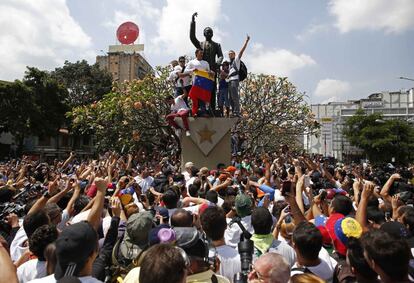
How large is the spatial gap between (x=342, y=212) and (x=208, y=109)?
7830 millimetres

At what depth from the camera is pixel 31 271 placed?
9.61ft

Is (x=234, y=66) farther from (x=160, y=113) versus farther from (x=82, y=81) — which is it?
(x=82, y=81)

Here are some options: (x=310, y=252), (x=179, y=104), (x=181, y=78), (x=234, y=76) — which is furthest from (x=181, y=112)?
(x=310, y=252)

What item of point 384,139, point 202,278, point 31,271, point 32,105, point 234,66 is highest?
point 32,105

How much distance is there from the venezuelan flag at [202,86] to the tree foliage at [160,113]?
27.8 feet

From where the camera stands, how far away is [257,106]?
2153 cm

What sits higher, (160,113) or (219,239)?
(160,113)

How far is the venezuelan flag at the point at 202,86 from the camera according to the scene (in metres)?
10.6

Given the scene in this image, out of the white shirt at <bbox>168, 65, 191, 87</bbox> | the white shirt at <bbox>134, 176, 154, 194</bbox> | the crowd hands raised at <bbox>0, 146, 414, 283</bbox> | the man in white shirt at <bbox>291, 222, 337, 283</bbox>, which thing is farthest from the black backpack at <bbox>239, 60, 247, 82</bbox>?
the man in white shirt at <bbox>291, 222, 337, 283</bbox>

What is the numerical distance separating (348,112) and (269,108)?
57.2 meters

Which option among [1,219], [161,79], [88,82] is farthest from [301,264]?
[88,82]

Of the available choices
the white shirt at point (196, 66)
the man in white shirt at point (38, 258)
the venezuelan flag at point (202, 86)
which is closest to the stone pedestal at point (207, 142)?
the venezuelan flag at point (202, 86)

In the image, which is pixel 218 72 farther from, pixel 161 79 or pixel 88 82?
pixel 88 82

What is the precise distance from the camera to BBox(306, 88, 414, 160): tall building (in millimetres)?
65375
